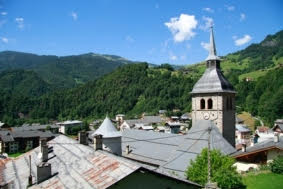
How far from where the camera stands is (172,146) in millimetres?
36375

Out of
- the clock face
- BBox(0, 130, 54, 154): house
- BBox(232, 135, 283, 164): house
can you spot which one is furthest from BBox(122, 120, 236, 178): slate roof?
BBox(0, 130, 54, 154): house

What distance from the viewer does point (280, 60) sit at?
619ft

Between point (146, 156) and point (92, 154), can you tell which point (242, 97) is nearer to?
point (146, 156)

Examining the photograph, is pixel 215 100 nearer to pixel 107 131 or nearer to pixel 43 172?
pixel 107 131

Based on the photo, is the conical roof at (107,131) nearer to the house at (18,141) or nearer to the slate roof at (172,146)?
the slate roof at (172,146)

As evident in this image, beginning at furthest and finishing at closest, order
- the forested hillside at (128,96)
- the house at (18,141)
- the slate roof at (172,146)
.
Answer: the forested hillside at (128,96), the house at (18,141), the slate roof at (172,146)

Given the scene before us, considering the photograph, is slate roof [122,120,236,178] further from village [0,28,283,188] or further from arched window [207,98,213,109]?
arched window [207,98,213,109]

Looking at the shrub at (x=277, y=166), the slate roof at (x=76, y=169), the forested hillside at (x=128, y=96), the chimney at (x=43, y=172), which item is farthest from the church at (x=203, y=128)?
the forested hillside at (x=128, y=96)

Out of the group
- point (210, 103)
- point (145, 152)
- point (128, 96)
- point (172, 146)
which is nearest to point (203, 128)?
point (210, 103)

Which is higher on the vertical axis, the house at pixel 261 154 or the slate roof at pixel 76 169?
the slate roof at pixel 76 169

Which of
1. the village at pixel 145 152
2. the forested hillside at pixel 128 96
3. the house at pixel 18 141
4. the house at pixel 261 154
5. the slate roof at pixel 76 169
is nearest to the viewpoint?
the slate roof at pixel 76 169

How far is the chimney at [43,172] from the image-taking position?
1480cm

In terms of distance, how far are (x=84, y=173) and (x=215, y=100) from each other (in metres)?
22.9

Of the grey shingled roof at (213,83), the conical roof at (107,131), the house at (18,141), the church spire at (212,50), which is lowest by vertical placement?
the house at (18,141)
